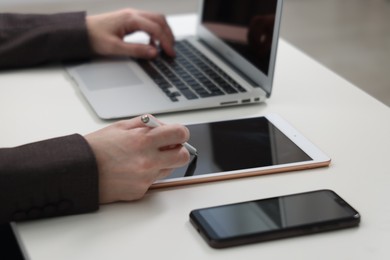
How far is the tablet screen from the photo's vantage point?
3.52 feet

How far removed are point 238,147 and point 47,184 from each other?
12.4 inches

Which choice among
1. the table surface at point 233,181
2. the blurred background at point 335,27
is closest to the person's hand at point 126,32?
the table surface at point 233,181

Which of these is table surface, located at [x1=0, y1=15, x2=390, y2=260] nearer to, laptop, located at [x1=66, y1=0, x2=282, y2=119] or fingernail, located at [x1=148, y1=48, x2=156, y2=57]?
laptop, located at [x1=66, y1=0, x2=282, y2=119]

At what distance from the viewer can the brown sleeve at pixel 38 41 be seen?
4.88 ft

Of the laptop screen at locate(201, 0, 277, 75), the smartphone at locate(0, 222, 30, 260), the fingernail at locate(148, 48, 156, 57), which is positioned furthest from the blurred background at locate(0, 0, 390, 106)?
the smartphone at locate(0, 222, 30, 260)

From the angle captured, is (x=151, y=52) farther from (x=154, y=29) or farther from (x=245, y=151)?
(x=245, y=151)

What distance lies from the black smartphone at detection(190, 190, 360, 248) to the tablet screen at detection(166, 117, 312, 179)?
0.36ft

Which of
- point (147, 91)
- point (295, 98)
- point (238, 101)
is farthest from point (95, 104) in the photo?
point (295, 98)

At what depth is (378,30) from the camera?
372 cm

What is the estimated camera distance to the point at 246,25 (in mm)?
1459

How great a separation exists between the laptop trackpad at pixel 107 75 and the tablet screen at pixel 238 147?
25 cm

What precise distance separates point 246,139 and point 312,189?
0.17 m

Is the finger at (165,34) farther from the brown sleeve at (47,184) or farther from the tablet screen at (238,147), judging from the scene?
the brown sleeve at (47,184)

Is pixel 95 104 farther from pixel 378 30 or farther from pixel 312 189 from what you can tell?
pixel 378 30
